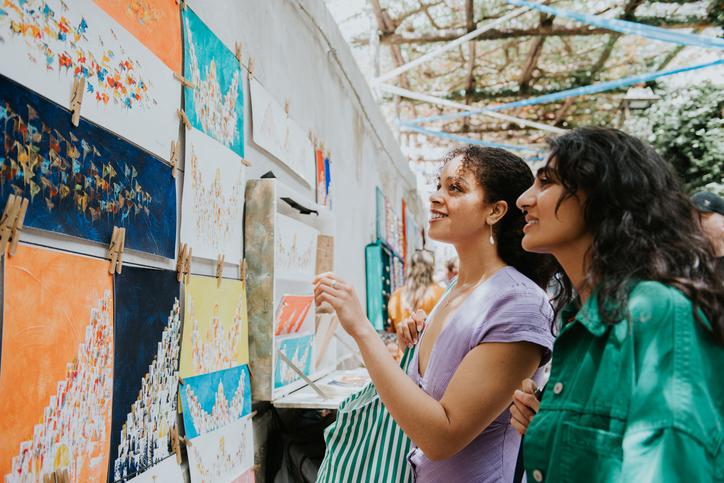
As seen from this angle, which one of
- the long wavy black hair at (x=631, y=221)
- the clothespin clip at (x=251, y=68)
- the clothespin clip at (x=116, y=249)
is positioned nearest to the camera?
the long wavy black hair at (x=631, y=221)

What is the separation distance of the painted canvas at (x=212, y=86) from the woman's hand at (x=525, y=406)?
1.20m

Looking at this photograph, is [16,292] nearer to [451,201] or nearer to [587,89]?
[451,201]

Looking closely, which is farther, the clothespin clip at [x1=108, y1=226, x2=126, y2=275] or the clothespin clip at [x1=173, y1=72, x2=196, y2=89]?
the clothespin clip at [x1=173, y1=72, x2=196, y2=89]

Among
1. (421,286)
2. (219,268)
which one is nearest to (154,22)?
(219,268)

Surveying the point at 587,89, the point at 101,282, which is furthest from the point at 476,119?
the point at 101,282

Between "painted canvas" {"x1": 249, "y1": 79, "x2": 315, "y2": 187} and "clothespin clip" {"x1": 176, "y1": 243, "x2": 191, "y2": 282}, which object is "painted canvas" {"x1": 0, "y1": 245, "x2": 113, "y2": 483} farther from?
"painted canvas" {"x1": 249, "y1": 79, "x2": 315, "y2": 187}

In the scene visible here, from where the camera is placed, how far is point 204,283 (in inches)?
74.1

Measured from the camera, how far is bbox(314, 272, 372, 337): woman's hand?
144cm

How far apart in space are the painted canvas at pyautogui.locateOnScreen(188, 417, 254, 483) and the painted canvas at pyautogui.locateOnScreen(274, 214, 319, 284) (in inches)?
23.4

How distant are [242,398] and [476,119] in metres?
9.79

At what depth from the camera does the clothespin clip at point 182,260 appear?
66.9 inches

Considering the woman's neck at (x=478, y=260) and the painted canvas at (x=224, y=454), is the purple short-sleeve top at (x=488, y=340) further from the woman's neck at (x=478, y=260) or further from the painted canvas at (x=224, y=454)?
the painted canvas at (x=224, y=454)

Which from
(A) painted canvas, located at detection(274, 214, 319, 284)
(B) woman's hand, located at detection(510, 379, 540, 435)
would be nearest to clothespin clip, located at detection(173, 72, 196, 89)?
(A) painted canvas, located at detection(274, 214, 319, 284)

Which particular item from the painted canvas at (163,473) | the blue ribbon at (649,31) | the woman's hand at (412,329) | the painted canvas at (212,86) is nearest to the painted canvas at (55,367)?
the painted canvas at (163,473)
